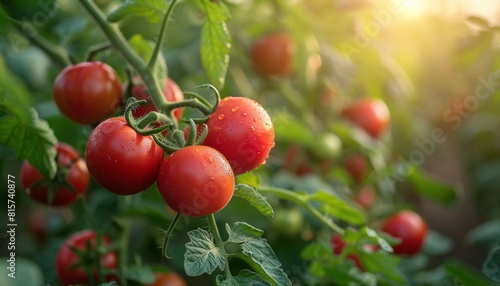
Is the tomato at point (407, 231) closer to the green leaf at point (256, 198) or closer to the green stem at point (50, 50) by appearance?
the green leaf at point (256, 198)

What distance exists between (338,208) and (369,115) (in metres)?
0.62

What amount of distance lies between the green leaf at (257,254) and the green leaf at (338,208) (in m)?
0.21

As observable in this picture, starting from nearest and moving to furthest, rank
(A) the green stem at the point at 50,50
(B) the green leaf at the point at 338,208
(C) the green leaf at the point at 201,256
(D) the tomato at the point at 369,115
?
(C) the green leaf at the point at 201,256 → (B) the green leaf at the point at 338,208 → (A) the green stem at the point at 50,50 → (D) the tomato at the point at 369,115

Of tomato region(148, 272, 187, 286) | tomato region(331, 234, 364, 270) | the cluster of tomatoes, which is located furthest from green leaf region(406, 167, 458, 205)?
the cluster of tomatoes

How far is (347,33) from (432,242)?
58cm

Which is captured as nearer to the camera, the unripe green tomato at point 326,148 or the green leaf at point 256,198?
the green leaf at point 256,198

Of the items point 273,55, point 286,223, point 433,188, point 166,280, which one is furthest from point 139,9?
point 433,188

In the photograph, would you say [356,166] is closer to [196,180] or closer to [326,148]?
[326,148]

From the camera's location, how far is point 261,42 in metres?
1.56

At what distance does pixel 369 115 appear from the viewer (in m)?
1.60

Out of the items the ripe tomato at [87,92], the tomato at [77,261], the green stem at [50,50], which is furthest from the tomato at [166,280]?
the green stem at [50,50]

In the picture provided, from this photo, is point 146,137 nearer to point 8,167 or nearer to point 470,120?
point 8,167

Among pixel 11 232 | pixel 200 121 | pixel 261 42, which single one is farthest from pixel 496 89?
pixel 11 232

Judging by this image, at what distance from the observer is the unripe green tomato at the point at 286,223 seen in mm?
1297
